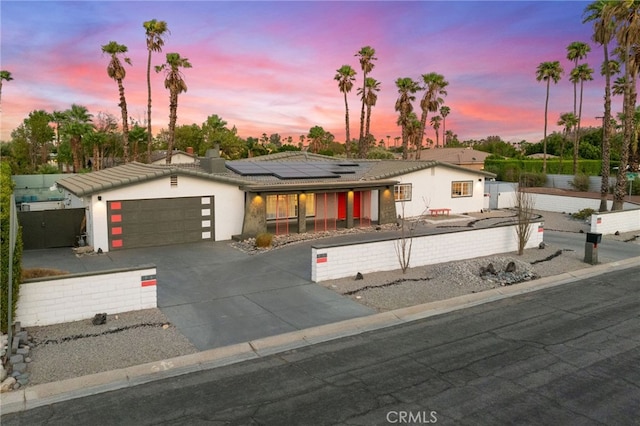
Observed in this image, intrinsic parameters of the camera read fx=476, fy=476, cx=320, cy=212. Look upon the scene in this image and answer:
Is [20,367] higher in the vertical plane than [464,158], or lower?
lower

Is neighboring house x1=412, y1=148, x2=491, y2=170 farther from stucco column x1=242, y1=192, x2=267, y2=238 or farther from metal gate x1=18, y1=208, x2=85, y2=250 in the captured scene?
metal gate x1=18, y1=208, x2=85, y2=250

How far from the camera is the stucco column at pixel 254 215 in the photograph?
25.7m

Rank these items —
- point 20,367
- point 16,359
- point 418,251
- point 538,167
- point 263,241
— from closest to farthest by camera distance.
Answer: point 20,367, point 16,359, point 418,251, point 263,241, point 538,167

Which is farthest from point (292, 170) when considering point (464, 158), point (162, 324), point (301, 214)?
point (464, 158)

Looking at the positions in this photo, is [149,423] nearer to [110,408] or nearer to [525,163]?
[110,408]

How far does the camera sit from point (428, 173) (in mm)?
35094

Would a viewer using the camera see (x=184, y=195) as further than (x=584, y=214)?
No

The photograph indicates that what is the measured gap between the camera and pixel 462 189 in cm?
3741

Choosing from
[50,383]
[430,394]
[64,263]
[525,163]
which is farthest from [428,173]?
[525,163]

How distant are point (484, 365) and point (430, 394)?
6.59 feet

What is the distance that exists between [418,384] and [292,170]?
22606 millimetres

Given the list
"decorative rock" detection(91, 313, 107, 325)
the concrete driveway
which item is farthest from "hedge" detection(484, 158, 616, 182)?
"decorative rock" detection(91, 313, 107, 325)

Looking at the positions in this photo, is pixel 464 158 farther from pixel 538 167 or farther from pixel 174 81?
pixel 174 81

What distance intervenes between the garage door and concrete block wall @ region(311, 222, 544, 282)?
10.2 m
